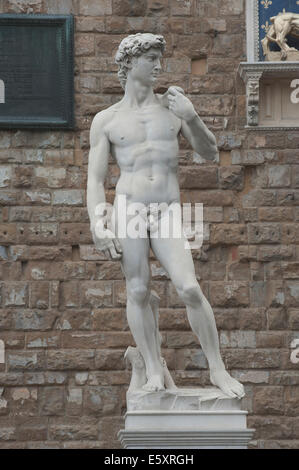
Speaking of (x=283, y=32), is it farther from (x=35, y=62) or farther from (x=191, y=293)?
(x=191, y=293)

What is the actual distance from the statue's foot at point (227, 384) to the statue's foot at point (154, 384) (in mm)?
332

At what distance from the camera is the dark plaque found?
1123 cm

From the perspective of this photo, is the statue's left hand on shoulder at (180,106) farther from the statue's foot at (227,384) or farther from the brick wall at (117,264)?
the brick wall at (117,264)

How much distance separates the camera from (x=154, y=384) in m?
8.16

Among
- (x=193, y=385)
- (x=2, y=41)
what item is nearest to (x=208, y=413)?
(x=193, y=385)

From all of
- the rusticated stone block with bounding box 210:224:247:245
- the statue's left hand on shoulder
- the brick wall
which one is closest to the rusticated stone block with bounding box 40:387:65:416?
the brick wall

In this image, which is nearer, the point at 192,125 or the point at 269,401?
the point at 192,125

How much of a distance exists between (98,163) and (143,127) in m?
0.38

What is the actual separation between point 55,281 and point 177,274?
299 cm

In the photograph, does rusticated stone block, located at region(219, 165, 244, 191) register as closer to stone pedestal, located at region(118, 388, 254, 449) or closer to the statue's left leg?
the statue's left leg

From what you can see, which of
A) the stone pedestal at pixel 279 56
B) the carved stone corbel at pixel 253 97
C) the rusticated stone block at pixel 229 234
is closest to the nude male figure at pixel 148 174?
the rusticated stone block at pixel 229 234

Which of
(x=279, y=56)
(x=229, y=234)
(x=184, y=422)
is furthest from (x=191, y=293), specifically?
(x=279, y=56)

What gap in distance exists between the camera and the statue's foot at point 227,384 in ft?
26.6

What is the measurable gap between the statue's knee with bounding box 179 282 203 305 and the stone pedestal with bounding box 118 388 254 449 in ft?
1.92
